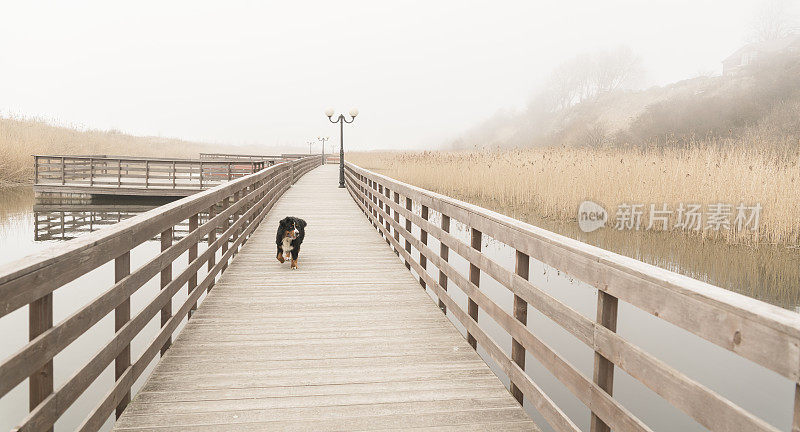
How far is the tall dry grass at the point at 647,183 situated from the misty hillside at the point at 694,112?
11.3 meters

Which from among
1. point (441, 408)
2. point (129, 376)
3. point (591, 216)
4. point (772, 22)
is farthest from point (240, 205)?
point (772, 22)

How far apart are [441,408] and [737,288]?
5548 millimetres

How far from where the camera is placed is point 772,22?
176 ft

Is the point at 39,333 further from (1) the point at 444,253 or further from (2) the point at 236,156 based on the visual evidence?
(2) the point at 236,156

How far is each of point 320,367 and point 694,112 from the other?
150 ft

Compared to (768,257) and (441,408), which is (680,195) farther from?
(441,408)

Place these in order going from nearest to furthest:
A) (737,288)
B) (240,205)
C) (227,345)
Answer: (227,345) → (737,288) → (240,205)

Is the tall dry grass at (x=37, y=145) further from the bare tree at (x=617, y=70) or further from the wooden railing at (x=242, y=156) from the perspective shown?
the bare tree at (x=617, y=70)

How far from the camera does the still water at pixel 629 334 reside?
174 inches

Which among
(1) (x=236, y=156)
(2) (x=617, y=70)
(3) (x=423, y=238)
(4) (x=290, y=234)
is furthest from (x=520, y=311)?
(2) (x=617, y=70)

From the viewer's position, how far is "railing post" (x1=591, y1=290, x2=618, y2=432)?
2.25m

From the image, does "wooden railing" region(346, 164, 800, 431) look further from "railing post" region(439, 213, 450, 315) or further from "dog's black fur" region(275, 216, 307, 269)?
"dog's black fur" region(275, 216, 307, 269)

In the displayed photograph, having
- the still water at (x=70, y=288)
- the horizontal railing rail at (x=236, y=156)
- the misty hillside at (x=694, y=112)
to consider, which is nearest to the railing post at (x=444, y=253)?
the still water at (x=70, y=288)

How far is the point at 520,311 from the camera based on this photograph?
10.4ft
